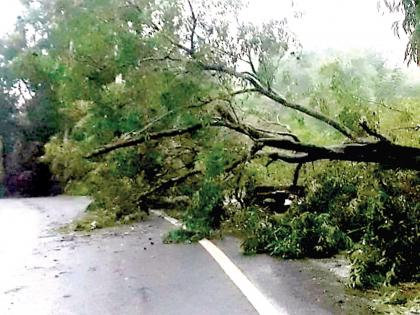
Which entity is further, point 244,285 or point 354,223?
point 354,223

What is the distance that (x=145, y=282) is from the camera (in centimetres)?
745

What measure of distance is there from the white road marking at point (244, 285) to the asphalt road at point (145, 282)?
0.23 feet

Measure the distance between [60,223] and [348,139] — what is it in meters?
10.3

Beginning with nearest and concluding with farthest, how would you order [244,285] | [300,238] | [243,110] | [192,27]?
[244,285], [300,238], [192,27], [243,110]

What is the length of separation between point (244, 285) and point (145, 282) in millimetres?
1302

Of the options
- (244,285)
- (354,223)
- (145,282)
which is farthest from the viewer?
(354,223)

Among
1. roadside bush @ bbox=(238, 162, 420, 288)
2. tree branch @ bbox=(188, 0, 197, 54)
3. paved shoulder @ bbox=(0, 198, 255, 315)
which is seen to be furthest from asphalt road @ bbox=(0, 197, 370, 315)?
tree branch @ bbox=(188, 0, 197, 54)

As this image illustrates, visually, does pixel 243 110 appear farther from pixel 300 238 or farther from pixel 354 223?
pixel 300 238

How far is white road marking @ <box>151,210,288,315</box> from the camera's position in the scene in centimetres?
562

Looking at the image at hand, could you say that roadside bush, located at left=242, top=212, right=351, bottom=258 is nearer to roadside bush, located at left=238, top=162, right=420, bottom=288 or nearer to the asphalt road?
roadside bush, located at left=238, top=162, right=420, bottom=288

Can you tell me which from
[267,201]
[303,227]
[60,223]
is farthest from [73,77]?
[60,223]

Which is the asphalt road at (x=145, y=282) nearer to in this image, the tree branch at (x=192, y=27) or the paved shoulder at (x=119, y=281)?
the paved shoulder at (x=119, y=281)

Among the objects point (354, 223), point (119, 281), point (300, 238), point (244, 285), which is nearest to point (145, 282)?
point (119, 281)

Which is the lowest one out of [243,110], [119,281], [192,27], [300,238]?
[119,281]
